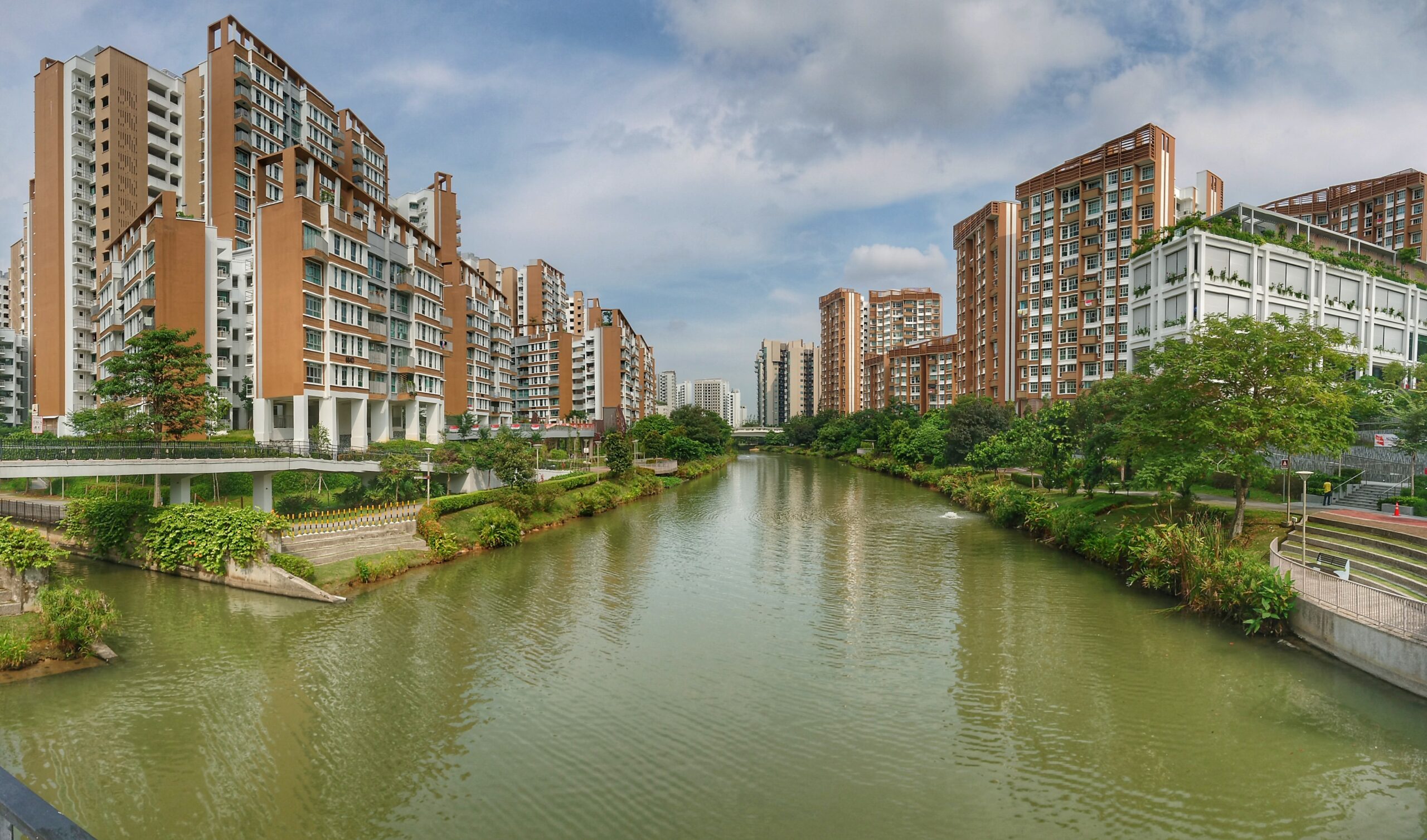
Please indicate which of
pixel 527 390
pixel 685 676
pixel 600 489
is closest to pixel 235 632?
pixel 685 676

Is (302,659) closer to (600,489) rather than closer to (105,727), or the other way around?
(105,727)

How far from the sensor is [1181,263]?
38688 millimetres

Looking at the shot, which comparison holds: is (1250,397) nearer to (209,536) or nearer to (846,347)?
(209,536)

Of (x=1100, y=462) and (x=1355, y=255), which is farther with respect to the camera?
(x=1355, y=255)

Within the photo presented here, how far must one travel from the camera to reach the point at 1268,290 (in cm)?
3919

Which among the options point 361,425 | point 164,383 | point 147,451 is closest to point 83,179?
point 361,425

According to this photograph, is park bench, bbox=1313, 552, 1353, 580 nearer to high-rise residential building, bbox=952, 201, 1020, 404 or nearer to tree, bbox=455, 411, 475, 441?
high-rise residential building, bbox=952, 201, 1020, 404

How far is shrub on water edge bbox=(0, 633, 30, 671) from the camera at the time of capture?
13977 mm

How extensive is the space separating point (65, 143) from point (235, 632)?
200ft

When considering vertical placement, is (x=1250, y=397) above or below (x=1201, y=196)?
below

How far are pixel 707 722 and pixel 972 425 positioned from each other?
160 feet

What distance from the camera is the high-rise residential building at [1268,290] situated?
Result: 37844mm

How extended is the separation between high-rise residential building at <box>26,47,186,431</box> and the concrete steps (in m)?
45.7

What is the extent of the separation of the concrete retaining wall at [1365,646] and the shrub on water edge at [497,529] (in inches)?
1055
